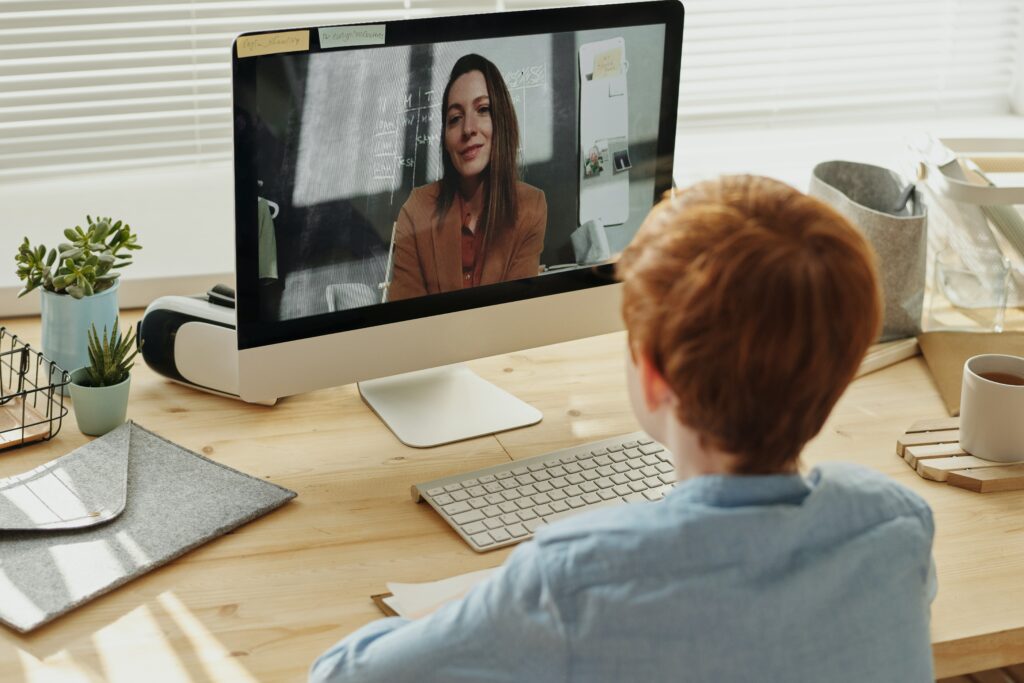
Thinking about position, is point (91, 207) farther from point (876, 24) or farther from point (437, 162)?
point (876, 24)

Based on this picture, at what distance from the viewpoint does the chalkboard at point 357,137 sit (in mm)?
1237

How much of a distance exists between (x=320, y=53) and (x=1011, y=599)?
899mm

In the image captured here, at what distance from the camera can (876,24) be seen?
7.46 feet

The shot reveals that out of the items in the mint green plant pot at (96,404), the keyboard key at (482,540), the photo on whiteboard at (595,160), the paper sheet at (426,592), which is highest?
the photo on whiteboard at (595,160)

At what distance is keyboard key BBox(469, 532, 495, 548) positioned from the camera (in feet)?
3.94

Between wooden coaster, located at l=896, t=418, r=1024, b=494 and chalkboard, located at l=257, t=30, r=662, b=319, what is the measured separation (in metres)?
0.57

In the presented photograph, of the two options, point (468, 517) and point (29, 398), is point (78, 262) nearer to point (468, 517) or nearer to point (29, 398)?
point (29, 398)

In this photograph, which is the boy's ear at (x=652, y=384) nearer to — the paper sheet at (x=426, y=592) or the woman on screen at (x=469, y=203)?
the paper sheet at (x=426, y=592)

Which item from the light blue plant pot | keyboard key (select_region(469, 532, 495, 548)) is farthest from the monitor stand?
the light blue plant pot

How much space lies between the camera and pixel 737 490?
79 cm

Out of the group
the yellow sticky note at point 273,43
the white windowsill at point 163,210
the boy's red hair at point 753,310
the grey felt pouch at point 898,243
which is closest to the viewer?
the boy's red hair at point 753,310

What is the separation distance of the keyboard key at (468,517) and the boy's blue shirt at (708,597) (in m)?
0.41

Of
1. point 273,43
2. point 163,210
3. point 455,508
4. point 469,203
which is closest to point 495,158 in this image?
point 469,203

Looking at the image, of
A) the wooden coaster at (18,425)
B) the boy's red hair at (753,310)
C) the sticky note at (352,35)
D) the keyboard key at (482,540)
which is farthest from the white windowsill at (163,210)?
the boy's red hair at (753,310)
